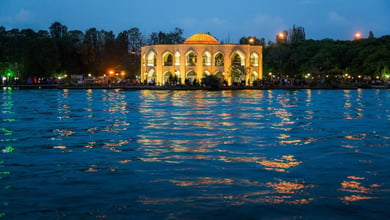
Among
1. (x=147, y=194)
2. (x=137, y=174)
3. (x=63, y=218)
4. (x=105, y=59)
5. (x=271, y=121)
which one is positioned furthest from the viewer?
(x=105, y=59)

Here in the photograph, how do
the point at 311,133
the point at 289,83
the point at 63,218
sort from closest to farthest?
the point at 63,218 → the point at 311,133 → the point at 289,83

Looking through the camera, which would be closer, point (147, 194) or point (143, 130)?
point (147, 194)

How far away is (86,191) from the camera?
21.0 ft

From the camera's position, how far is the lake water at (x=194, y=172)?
5.64 metres

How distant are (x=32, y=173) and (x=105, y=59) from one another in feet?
212

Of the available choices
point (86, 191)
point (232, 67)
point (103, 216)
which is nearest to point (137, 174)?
point (86, 191)

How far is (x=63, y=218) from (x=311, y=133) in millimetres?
8374

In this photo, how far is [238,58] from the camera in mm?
56000

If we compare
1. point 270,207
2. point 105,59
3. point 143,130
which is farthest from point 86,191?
point 105,59

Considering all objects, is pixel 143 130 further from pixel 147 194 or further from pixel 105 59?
pixel 105 59

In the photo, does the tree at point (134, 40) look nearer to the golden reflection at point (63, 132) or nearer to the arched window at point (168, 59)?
the arched window at point (168, 59)

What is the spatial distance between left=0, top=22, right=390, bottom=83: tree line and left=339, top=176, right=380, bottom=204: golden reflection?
1932 inches

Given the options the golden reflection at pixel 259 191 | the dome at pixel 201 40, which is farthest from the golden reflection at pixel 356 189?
the dome at pixel 201 40

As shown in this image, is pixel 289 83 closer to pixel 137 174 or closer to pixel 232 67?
pixel 232 67
